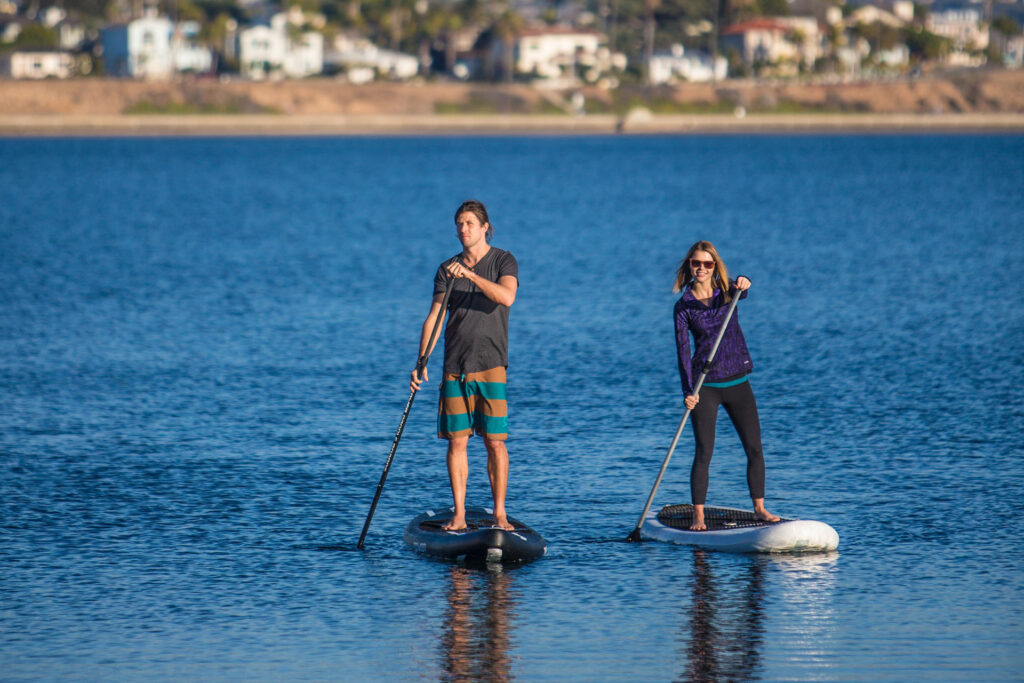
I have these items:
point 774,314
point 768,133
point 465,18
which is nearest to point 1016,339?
point 774,314

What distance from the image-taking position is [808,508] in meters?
11.6

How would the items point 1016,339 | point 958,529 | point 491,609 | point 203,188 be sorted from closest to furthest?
point 491,609, point 958,529, point 1016,339, point 203,188

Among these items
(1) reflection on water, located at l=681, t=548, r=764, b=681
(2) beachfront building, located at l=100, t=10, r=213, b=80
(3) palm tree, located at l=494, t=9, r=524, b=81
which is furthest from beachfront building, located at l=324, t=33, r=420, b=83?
(1) reflection on water, located at l=681, t=548, r=764, b=681

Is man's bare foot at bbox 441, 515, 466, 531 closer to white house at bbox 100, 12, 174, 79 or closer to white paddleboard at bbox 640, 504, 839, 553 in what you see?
white paddleboard at bbox 640, 504, 839, 553

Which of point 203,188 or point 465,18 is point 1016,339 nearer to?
point 203,188

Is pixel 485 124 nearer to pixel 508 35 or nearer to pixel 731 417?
pixel 508 35

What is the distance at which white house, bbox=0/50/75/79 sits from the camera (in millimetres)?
158375

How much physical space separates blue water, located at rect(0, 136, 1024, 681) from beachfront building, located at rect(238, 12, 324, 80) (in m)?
138

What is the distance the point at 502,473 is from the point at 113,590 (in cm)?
265

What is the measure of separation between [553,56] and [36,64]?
59702 millimetres

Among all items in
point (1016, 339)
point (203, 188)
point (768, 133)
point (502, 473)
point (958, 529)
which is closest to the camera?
point (502, 473)

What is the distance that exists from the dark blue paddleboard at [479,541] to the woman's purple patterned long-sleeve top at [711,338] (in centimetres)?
150

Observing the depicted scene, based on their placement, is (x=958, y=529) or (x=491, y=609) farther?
(x=958, y=529)

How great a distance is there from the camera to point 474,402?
9766mm
